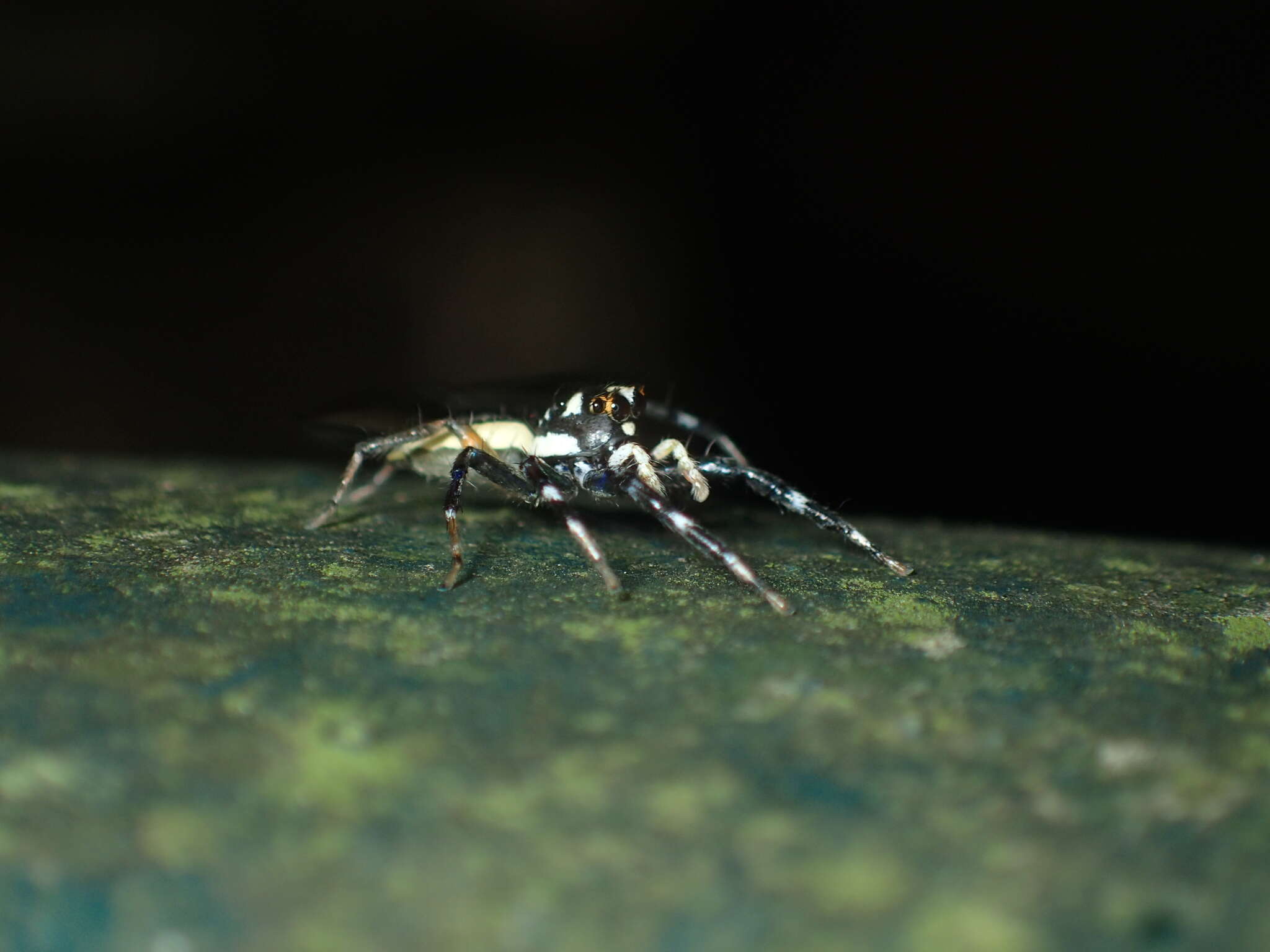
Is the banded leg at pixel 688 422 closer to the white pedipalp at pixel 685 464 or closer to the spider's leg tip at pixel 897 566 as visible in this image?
the white pedipalp at pixel 685 464

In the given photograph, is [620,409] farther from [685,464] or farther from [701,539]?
[701,539]

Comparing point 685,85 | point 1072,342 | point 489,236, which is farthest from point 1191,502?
point 489,236

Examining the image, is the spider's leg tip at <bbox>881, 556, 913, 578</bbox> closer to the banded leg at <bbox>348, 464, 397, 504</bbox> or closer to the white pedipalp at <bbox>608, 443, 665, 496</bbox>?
the white pedipalp at <bbox>608, 443, 665, 496</bbox>

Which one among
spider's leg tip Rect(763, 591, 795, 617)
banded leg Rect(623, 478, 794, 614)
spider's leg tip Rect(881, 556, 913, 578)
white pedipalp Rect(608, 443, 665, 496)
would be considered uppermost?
white pedipalp Rect(608, 443, 665, 496)

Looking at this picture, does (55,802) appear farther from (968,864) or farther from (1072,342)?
(1072,342)

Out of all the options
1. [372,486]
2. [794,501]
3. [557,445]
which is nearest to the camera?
[794,501]

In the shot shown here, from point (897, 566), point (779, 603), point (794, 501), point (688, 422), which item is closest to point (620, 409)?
point (688, 422)

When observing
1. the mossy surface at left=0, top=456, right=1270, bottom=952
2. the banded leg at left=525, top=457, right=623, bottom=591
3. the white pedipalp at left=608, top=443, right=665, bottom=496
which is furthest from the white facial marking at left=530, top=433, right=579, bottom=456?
the mossy surface at left=0, top=456, right=1270, bottom=952
